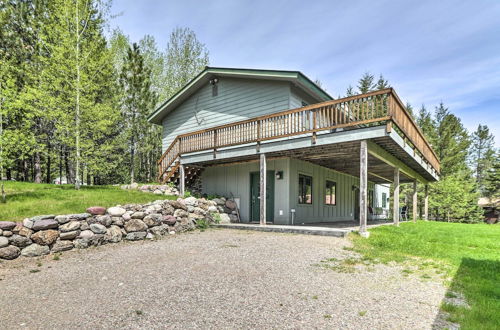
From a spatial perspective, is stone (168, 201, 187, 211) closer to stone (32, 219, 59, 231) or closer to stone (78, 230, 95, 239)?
stone (78, 230, 95, 239)

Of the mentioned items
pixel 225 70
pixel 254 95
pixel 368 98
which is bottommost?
pixel 368 98

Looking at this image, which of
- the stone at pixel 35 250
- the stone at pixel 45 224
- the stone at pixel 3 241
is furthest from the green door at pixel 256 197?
the stone at pixel 3 241

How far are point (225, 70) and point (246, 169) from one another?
14.9ft

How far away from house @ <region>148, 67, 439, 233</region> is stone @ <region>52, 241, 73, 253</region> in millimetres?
5593

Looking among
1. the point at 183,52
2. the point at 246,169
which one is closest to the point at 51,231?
the point at 246,169

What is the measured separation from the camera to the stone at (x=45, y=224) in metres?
6.36

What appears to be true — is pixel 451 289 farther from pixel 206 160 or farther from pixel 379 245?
pixel 206 160

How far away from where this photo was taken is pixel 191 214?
994cm

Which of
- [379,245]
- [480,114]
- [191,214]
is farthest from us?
[480,114]

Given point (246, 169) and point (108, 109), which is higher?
point (108, 109)

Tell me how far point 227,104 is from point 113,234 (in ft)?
26.8

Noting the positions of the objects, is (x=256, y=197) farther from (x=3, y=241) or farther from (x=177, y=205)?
(x=3, y=241)

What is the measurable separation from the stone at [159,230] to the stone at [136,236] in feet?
0.96

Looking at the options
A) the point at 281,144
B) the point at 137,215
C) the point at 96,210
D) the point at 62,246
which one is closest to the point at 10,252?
the point at 62,246
